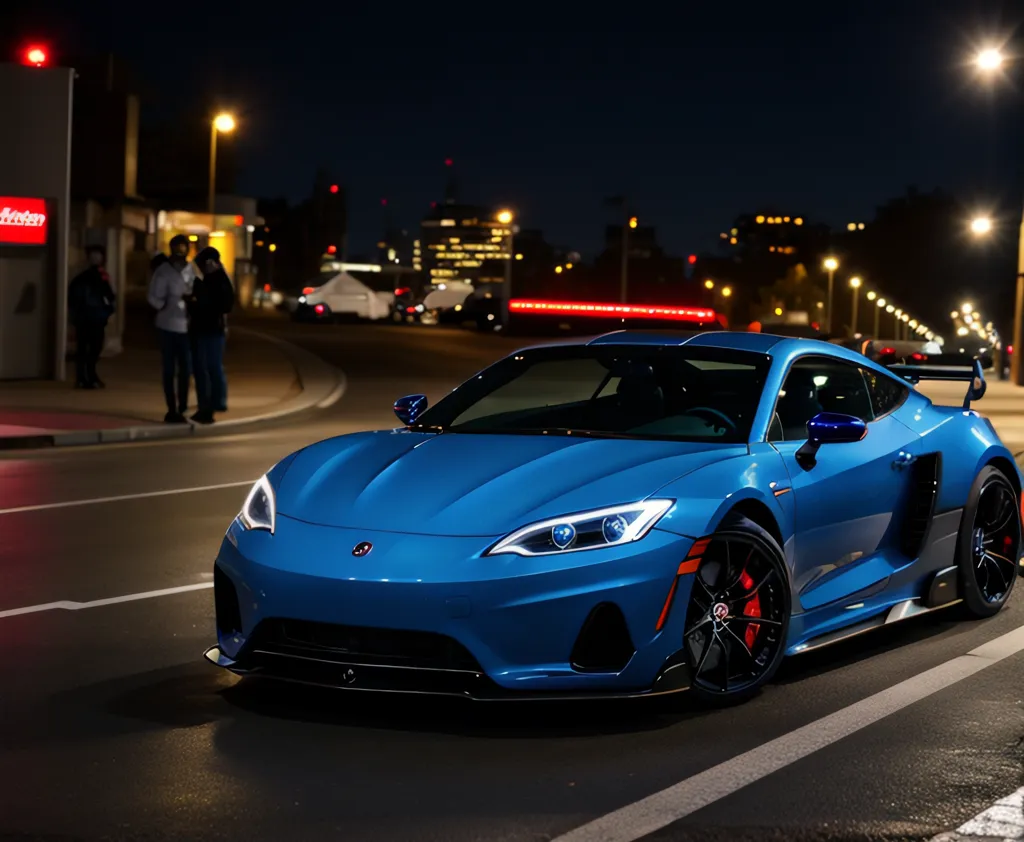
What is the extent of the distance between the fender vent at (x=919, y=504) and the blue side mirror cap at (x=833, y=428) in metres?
0.82

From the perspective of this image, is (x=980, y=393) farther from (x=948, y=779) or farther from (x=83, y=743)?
(x=83, y=743)

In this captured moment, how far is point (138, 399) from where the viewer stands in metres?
23.6

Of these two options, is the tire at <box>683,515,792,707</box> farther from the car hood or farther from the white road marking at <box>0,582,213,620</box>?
the white road marking at <box>0,582,213,620</box>

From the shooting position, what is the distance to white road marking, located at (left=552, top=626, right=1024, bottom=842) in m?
4.91

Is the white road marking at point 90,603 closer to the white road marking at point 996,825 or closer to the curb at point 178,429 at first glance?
the white road marking at point 996,825

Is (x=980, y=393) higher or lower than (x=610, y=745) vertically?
higher

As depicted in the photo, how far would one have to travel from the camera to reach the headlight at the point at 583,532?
5918mm

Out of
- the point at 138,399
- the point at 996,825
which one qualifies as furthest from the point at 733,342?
the point at 138,399

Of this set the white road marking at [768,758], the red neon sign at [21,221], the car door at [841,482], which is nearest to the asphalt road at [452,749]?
the white road marking at [768,758]

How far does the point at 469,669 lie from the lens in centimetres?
584

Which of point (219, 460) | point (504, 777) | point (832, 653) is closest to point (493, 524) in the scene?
point (504, 777)

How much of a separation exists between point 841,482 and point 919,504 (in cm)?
79

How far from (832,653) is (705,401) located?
121 centimetres

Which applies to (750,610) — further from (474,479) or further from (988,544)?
(988,544)
